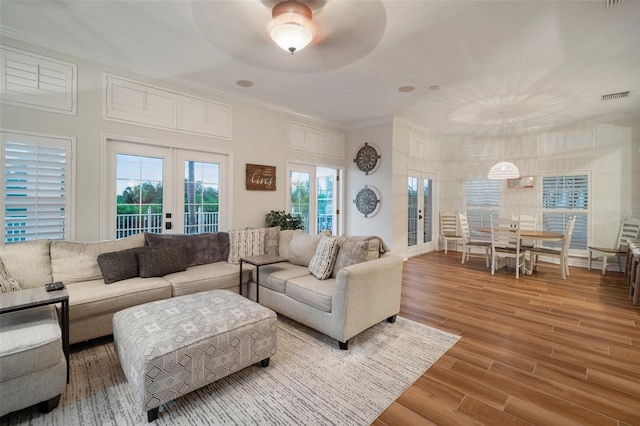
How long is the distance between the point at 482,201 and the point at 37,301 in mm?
7531

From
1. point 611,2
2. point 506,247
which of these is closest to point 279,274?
point 611,2

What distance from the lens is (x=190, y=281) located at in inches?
112

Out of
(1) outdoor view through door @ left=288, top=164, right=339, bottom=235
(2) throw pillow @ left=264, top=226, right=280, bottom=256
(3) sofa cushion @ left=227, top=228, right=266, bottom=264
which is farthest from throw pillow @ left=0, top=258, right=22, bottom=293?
(1) outdoor view through door @ left=288, top=164, right=339, bottom=235

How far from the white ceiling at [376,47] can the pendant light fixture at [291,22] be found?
0.14 m

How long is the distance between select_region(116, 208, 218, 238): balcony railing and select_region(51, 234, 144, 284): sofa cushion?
58 cm

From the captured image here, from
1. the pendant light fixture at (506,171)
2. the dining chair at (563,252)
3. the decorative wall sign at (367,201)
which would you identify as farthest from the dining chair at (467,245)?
the decorative wall sign at (367,201)

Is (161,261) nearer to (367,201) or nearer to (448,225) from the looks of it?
(367,201)

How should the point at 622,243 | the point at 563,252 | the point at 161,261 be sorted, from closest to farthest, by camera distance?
1. the point at 161,261
2. the point at 563,252
3. the point at 622,243

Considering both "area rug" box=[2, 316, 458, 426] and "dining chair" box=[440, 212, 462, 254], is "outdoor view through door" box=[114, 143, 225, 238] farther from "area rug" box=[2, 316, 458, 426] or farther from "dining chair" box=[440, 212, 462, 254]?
"dining chair" box=[440, 212, 462, 254]

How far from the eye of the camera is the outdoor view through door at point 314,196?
5273 millimetres

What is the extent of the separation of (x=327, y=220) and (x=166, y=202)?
10.5 feet

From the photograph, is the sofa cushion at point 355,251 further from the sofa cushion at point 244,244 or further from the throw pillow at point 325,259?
the sofa cushion at point 244,244

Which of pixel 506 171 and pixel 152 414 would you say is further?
pixel 506 171

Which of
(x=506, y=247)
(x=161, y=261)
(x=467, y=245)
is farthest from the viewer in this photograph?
(x=467, y=245)
